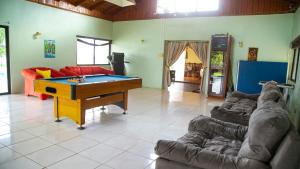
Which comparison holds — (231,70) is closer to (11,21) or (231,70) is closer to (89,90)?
(89,90)

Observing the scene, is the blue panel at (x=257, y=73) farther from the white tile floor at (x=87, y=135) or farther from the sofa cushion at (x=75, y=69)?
the sofa cushion at (x=75, y=69)

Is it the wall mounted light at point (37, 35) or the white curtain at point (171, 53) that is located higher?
the wall mounted light at point (37, 35)

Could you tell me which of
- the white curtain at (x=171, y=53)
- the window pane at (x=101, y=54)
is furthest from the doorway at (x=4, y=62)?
the white curtain at (x=171, y=53)

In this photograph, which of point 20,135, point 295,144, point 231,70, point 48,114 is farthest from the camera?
point 231,70

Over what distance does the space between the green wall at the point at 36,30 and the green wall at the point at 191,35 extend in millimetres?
2070

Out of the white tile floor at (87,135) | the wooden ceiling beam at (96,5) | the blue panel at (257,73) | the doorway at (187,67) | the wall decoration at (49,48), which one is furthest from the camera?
the doorway at (187,67)

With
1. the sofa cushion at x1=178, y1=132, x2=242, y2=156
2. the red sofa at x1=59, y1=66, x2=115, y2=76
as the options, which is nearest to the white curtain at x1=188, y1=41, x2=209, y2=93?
the red sofa at x1=59, y1=66, x2=115, y2=76

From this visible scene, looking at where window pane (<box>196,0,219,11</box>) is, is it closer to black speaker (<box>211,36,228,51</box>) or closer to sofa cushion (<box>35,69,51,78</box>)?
black speaker (<box>211,36,228,51</box>)

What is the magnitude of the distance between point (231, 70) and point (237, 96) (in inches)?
130

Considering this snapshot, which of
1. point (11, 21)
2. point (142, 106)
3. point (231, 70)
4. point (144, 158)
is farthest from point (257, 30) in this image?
point (11, 21)

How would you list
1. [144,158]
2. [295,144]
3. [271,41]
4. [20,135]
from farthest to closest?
[271,41]
[20,135]
[144,158]
[295,144]

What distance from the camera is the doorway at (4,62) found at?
6602 mm

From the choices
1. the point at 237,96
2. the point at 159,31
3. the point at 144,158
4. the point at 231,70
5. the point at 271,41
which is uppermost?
the point at 159,31

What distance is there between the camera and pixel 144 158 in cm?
299
